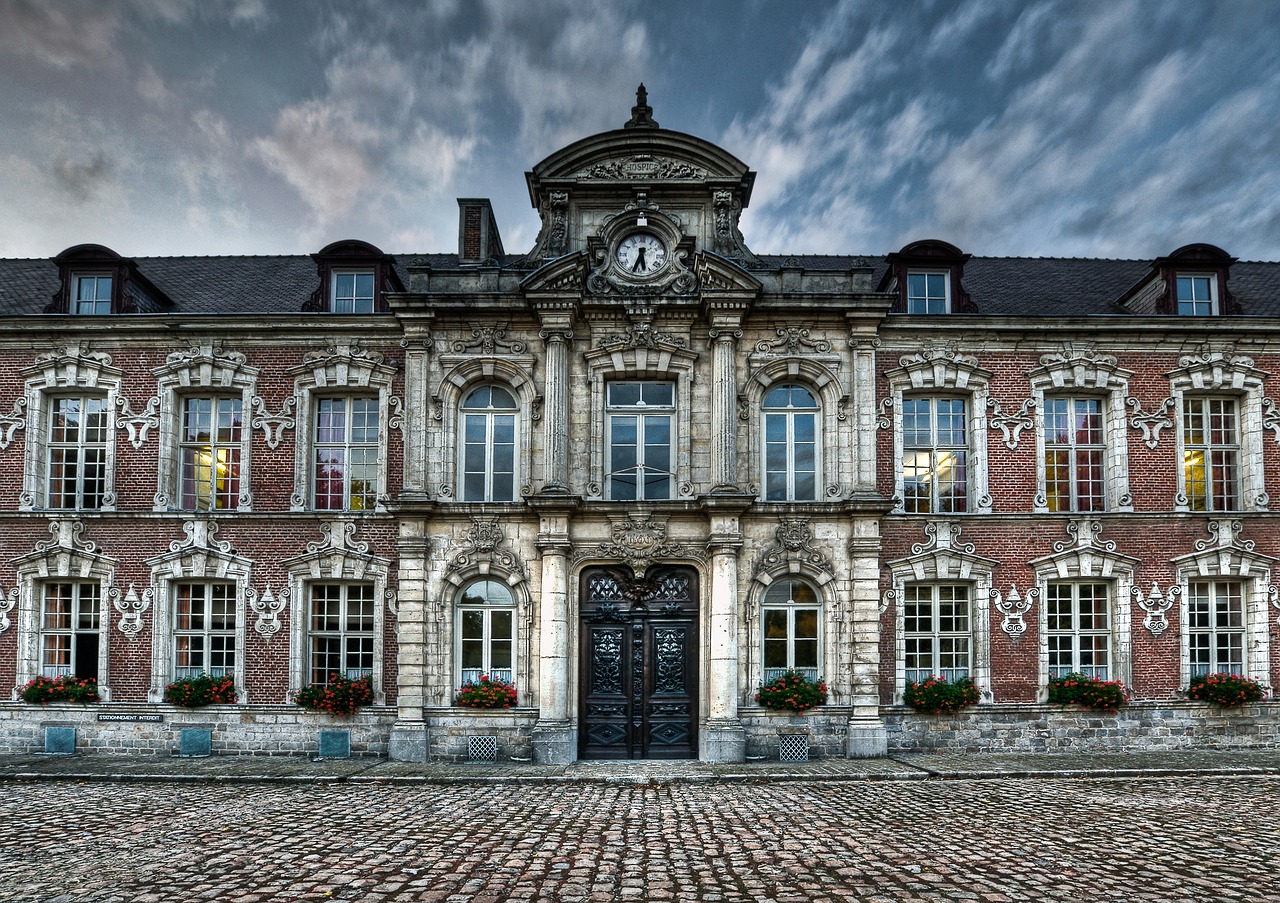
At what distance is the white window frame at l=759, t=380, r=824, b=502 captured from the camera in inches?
620

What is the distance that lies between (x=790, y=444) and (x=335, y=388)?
8034 millimetres

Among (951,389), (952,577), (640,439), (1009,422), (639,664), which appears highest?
(951,389)

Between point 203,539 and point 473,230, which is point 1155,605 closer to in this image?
point 473,230

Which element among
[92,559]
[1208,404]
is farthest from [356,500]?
[1208,404]

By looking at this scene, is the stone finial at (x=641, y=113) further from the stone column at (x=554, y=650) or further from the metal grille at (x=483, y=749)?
the metal grille at (x=483, y=749)

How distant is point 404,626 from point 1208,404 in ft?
48.1

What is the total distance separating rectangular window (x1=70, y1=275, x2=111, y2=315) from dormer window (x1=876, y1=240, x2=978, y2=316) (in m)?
14.1

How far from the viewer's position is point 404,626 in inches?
593

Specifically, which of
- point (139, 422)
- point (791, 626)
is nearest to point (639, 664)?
point (791, 626)

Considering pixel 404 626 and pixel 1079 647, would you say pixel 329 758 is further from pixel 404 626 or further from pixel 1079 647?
pixel 1079 647

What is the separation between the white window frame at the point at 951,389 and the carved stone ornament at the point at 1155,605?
2983 mm

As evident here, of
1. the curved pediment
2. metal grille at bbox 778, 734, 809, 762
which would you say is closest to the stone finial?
the curved pediment

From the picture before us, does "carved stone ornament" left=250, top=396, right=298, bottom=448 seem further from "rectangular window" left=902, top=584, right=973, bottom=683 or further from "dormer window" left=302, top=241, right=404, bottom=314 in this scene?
"rectangular window" left=902, top=584, right=973, bottom=683

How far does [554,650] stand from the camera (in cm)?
1469
